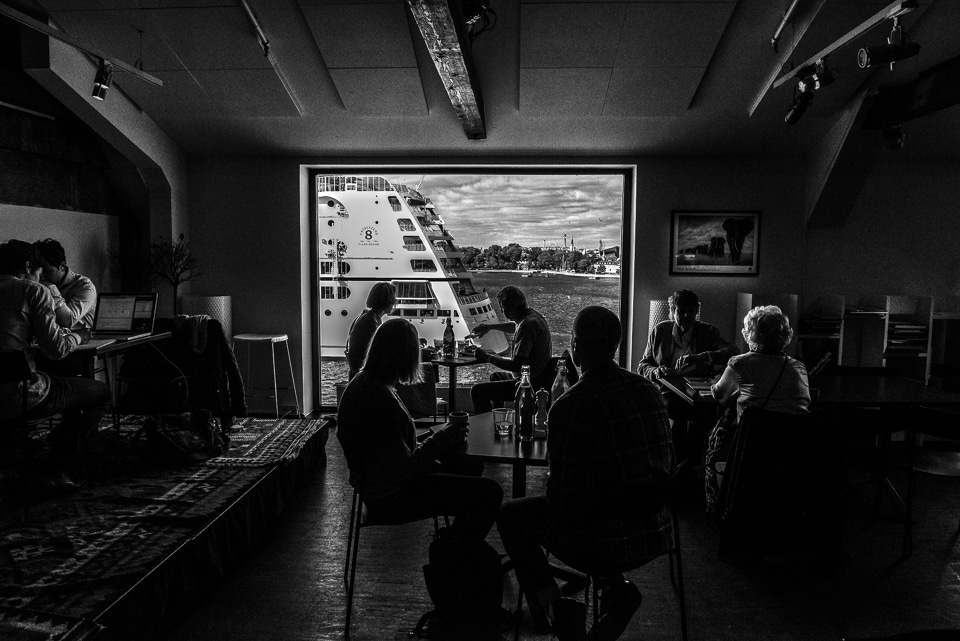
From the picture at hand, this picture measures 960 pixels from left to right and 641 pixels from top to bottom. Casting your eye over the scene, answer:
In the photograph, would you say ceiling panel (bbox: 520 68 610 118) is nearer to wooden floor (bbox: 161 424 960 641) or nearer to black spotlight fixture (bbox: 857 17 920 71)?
black spotlight fixture (bbox: 857 17 920 71)

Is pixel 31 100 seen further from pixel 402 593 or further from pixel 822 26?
pixel 822 26

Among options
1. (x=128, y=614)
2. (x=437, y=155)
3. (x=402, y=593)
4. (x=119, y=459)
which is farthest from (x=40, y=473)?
(x=437, y=155)

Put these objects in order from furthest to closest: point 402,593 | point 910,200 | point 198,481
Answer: point 910,200 < point 198,481 < point 402,593

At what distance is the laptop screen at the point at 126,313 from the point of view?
469 cm

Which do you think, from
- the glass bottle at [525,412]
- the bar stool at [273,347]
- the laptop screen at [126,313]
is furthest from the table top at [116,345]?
the glass bottle at [525,412]

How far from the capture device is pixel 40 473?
13.0 feet

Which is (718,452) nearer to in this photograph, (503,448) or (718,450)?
(718,450)

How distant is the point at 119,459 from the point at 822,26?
551 centimetres

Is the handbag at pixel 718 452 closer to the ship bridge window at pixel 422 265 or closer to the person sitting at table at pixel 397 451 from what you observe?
the person sitting at table at pixel 397 451

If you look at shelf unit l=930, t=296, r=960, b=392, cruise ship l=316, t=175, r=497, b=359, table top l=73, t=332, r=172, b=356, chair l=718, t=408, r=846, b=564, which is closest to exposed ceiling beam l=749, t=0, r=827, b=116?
shelf unit l=930, t=296, r=960, b=392

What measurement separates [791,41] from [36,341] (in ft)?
16.8

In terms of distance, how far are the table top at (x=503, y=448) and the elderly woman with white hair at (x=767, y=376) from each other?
1098 millimetres

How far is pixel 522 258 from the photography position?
7.02 meters

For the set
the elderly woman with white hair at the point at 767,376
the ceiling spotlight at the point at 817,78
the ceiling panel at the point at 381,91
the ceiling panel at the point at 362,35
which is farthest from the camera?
the ceiling panel at the point at 381,91
